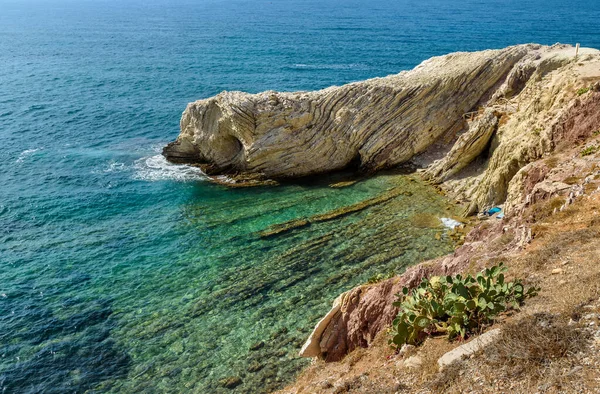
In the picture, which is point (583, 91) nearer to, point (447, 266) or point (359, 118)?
point (447, 266)

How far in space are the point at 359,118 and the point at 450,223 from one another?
45.9 ft

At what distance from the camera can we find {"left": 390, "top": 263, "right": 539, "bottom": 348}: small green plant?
12.9 metres

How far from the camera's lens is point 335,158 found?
42.1 m

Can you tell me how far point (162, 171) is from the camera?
150 feet

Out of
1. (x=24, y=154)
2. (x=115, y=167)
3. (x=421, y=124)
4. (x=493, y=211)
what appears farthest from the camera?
(x=24, y=154)

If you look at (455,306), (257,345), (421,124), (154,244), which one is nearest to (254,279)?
(257,345)

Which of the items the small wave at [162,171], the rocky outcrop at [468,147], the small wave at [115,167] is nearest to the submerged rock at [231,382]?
the rocky outcrop at [468,147]

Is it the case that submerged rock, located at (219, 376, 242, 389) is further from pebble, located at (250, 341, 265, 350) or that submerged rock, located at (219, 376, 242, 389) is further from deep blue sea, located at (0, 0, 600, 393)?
pebble, located at (250, 341, 265, 350)

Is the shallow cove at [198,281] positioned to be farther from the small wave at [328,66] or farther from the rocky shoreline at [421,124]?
the small wave at [328,66]

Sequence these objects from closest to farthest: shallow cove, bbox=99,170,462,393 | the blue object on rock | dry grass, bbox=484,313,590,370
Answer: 1. dry grass, bbox=484,313,590,370
2. shallow cove, bbox=99,170,462,393
3. the blue object on rock

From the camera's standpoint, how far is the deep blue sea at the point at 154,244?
22.8m

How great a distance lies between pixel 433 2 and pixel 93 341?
551 ft

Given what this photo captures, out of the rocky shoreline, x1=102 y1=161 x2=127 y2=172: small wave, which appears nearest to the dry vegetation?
the rocky shoreline

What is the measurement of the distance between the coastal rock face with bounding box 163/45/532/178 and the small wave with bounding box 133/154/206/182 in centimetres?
614
